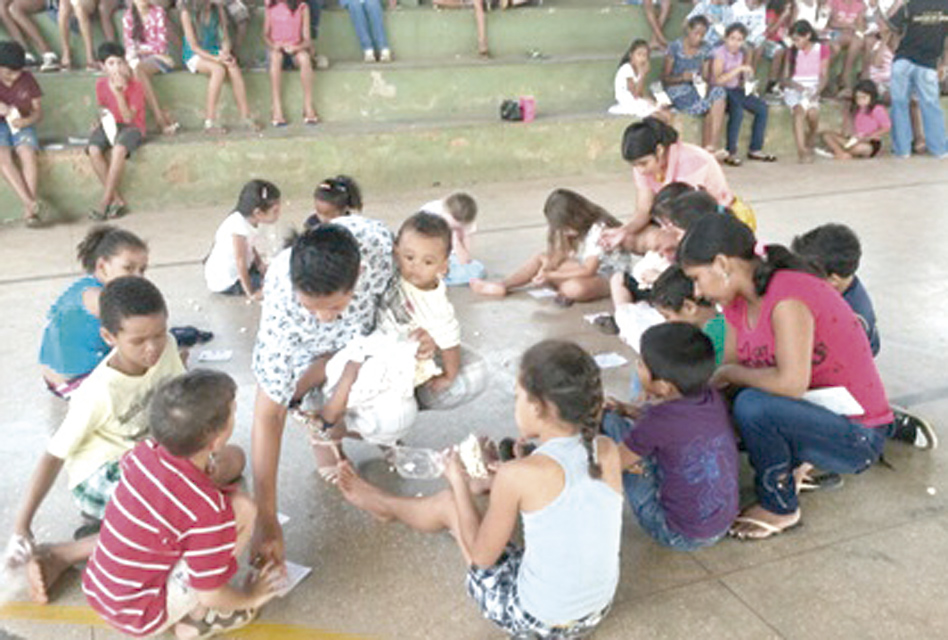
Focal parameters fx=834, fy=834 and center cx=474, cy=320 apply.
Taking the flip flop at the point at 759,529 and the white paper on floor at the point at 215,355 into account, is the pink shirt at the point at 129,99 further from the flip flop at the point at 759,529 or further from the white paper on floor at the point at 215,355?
the flip flop at the point at 759,529

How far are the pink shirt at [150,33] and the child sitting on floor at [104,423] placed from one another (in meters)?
5.42

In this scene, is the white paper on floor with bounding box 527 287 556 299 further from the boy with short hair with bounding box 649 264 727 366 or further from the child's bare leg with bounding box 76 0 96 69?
the child's bare leg with bounding box 76 0 96 69

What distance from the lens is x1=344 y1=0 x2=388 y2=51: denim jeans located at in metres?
8.43

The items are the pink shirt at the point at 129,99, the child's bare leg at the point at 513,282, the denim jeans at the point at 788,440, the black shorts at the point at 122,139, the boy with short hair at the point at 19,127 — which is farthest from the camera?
the pink shirt at the point at 129,99

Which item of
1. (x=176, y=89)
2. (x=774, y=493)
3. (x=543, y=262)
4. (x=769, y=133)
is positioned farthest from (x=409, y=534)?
(x=769, y=133)

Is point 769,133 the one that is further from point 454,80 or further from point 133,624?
point 133,624

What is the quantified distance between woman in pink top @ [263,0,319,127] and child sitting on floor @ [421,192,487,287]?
3084mm

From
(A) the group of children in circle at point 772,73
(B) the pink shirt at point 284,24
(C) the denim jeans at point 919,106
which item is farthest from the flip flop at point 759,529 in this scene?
(C) the denim jeans at point 919,106

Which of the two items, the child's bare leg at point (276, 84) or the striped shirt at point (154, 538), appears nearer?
the striped shirt at point (154, 538)

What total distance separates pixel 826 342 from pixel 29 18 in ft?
24.5

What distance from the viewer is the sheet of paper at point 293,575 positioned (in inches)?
97.2

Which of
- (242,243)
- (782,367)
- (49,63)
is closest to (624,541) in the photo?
(782,367)

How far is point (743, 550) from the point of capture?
268cm

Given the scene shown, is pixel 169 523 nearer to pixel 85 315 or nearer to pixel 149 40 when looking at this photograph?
pixel 85 315
